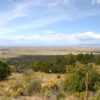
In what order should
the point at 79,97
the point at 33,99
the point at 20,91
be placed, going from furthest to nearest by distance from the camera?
the point at 20,91 → the point at 79,97 → the point at 33,99

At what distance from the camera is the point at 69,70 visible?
329 inches

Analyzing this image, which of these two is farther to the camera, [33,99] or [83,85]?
[83,85]

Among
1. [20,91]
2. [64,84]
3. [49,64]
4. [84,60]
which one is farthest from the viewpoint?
[84,60]

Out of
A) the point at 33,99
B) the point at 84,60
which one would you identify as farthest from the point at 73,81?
the point at 84,60

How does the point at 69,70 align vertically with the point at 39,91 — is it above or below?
above

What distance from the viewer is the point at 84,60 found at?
29.6m

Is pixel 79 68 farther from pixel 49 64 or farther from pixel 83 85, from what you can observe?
pixel 49 64

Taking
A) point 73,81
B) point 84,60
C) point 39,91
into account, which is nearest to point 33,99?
point 39,91

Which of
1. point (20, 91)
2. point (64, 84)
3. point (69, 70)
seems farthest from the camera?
point (69, 70)

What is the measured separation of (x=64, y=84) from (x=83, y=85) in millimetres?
1063

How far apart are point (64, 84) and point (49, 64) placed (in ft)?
64.4

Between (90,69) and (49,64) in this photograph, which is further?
(49,64)

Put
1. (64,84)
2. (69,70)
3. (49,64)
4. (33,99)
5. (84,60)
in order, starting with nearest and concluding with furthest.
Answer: (33,99), (64,84), (69,70), (49,64), (84,60)

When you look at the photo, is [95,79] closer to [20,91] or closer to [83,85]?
[83,85]
